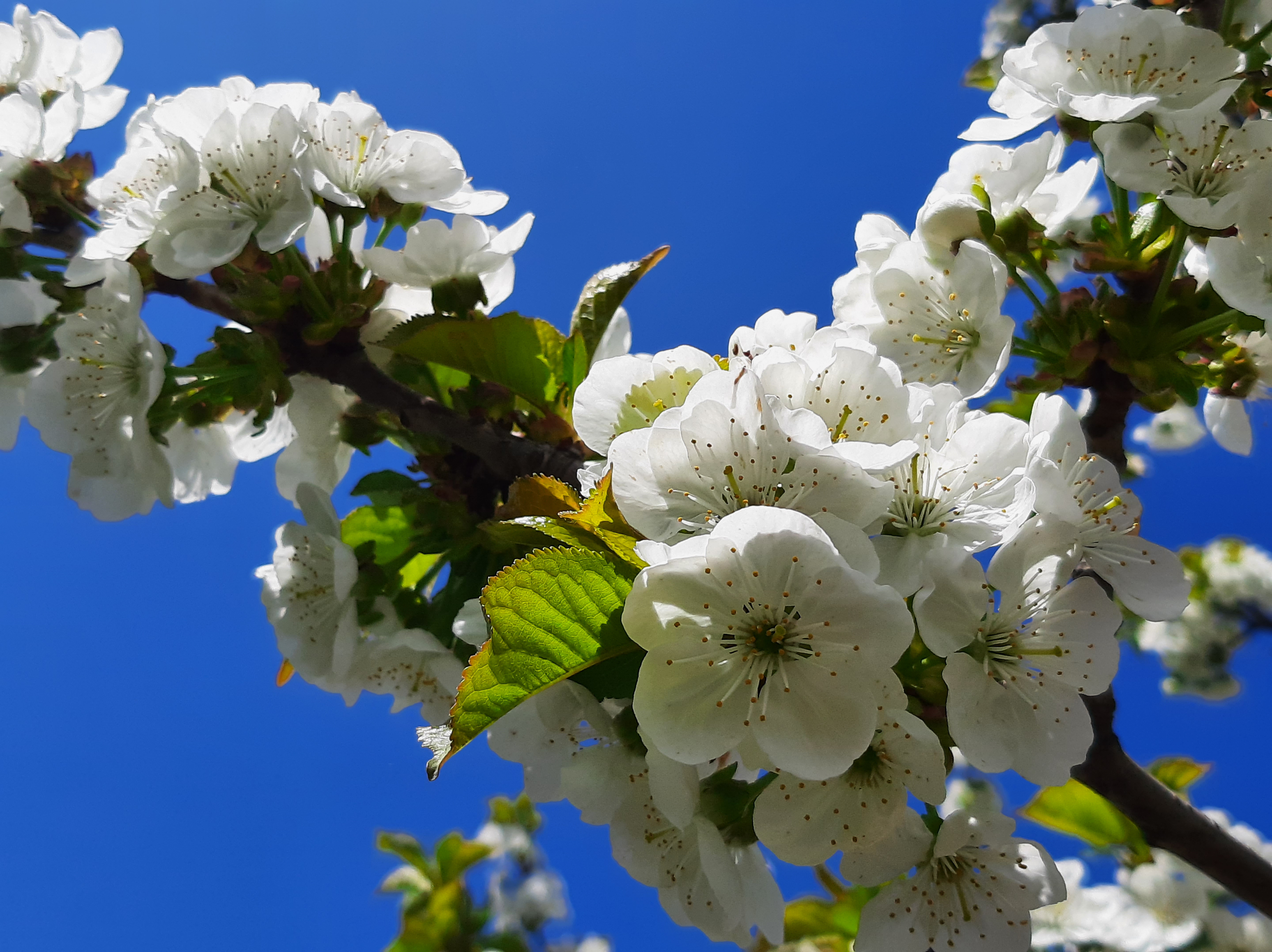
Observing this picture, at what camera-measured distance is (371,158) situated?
1.42 m

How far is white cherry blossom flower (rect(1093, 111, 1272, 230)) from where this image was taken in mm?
1114

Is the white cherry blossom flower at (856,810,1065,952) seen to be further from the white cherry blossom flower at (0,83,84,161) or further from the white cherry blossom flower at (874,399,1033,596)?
the white cherry blossom flower at (0,83,84,161)

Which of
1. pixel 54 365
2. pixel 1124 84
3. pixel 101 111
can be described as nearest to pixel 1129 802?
pixel 1124 84

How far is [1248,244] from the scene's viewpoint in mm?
1090

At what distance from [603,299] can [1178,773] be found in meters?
1.85

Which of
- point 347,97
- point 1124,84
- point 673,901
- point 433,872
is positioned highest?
point 347,97

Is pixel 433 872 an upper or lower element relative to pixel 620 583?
upper

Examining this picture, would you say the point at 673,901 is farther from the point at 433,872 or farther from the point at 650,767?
the point at 433,872

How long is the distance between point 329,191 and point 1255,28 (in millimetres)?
1384

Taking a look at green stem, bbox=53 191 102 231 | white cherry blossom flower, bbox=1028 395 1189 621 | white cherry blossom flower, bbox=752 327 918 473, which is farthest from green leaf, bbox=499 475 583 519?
green stem, bbox=53 191 102 231

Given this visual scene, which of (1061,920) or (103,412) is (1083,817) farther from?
(103,412)

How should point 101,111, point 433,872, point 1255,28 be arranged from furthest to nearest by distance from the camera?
1. point 433,872
2. point 101,111
3. point 1255,28

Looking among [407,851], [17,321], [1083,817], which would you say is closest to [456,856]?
[407,851]

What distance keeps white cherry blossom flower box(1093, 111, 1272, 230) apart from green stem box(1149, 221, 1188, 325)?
3 centimetres
